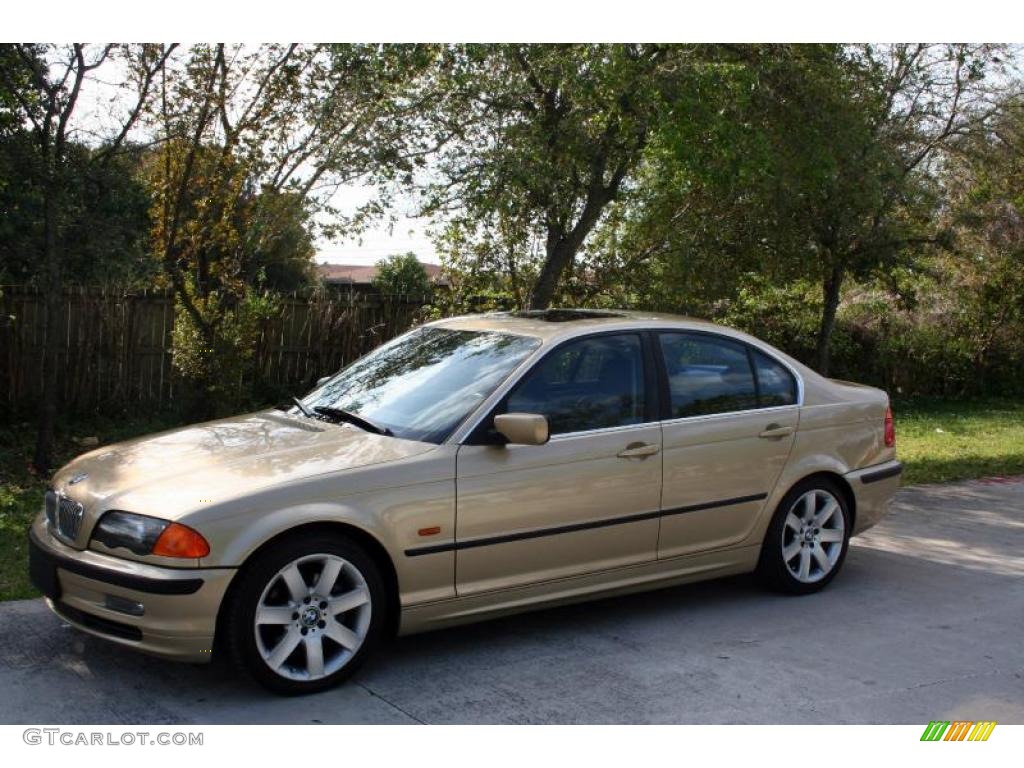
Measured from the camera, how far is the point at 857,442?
657 centimetres

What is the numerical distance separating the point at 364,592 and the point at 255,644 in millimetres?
513

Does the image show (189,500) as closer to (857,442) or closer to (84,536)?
(84,536)

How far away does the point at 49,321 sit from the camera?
9.84 meters

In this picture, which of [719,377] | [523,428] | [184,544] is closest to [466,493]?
[523,428]

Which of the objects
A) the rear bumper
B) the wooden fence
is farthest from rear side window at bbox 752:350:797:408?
the wooden fence

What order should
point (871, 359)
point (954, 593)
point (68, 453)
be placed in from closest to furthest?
point (954, 593)
point (68, 453)
point (871, 359)

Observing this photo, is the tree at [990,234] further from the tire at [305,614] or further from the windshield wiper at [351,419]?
the tire at [305,614]

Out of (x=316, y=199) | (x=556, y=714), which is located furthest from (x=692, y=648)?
(x=316, y=199)

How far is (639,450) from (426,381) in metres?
1.15

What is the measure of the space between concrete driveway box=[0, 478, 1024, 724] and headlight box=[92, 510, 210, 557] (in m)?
0.64

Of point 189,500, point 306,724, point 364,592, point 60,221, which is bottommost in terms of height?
point 306,724

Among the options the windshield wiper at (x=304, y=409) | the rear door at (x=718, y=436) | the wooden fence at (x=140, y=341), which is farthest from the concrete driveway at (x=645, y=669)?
the wooden fence at (x=140, y=341)
